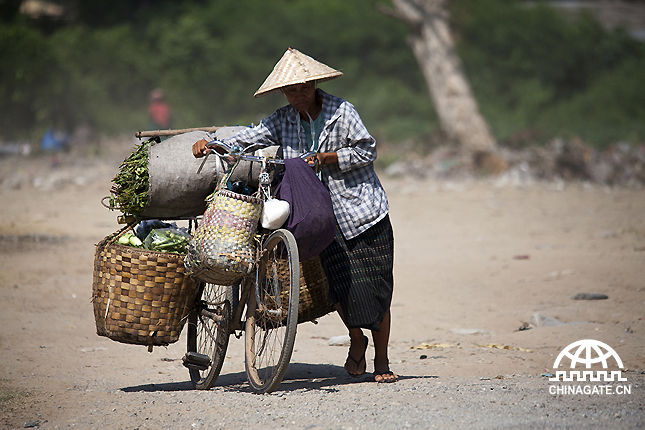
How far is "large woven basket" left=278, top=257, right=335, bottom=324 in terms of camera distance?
3.39 m

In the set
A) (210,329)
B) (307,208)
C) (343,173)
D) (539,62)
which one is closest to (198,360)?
(210,329)

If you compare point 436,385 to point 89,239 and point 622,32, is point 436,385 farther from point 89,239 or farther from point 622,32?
point 622,32

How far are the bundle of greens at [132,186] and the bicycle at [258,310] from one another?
0.37m

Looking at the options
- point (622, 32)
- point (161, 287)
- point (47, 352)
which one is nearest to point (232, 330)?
point (161, 287)

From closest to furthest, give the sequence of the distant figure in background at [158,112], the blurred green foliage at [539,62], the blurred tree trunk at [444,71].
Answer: the distant figure in background at [158,112] < the blurred tree trunk at [444,71] < the blurred green foliage at [539,62]

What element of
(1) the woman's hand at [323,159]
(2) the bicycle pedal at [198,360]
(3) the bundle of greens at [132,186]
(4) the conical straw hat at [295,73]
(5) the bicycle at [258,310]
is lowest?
(2) the bicycle pedal at [198,360]

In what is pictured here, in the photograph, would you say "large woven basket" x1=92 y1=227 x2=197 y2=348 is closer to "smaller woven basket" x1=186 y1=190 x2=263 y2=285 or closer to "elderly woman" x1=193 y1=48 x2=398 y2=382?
"smaller woven basket" x1=186 y1=190 x2=263 y2=285

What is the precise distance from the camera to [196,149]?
127 inches

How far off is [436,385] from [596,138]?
12266 millimetres

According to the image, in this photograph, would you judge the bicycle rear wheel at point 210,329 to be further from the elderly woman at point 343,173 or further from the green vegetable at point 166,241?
the elderly woman at point 343,173

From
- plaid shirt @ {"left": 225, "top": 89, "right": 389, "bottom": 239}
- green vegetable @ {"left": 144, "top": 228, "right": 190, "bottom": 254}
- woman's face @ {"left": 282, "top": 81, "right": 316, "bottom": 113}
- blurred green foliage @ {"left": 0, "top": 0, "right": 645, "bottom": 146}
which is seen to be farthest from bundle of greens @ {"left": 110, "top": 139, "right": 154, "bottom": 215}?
blurred green foliage @ {"left": 0, "top": 0, "right": 645, "bottom": 146}

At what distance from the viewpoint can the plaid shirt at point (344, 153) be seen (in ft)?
10.6

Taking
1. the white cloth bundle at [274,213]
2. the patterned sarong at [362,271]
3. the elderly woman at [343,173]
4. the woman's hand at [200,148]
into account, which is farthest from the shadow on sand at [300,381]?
the woman's hand at [200,148]

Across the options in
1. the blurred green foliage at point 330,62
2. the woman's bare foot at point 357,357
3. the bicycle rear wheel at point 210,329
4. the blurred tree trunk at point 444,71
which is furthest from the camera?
the blurred green foliage at point 330,62
